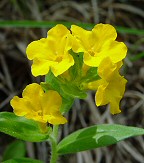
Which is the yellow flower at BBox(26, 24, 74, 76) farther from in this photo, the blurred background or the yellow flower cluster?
the blurred background

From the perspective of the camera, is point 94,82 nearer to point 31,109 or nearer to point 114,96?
point 114,96

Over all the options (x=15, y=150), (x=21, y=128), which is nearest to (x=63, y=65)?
(x=21, y=128)

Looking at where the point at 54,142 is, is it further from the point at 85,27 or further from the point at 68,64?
the point at 85,27

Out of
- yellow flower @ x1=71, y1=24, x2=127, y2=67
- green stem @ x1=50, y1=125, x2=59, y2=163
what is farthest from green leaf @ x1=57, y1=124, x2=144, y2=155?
yellow flower @ x1=71, y1=24, x2=127, y2=67

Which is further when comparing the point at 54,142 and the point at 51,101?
the point at 54,142

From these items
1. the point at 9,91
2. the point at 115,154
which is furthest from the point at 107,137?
the point at 9,91

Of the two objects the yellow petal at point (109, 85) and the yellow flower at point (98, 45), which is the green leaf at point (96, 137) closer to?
the yellow petal at point (109, 85)
